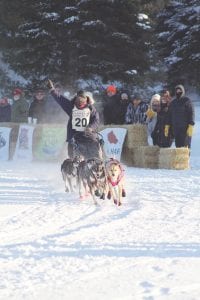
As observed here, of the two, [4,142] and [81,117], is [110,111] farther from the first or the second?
[81,117]

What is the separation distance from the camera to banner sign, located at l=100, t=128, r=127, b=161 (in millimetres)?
13781

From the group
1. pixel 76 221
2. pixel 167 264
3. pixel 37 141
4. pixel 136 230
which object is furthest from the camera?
pixel 37 141

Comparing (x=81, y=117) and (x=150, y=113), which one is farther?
(x=150, y=113)

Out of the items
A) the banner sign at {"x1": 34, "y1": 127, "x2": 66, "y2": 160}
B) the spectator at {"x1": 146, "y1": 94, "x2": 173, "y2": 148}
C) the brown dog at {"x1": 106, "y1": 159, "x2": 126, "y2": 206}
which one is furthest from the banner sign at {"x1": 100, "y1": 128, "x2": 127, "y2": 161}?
the brown dog at {"x1": 106, "y1": 159, "x2": 126, "y2": 206}

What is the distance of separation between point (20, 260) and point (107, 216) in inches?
88.8

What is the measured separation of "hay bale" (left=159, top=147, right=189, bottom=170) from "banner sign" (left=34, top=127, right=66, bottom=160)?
317cm

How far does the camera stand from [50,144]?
581 inches

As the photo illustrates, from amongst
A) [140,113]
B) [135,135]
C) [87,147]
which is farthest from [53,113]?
[87,147]

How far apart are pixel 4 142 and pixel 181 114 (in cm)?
540

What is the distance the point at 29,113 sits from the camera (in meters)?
15.7

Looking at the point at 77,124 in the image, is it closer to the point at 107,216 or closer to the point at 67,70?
the point at 107,216

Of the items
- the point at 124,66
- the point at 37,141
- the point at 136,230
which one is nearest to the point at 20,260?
the point at 136,230

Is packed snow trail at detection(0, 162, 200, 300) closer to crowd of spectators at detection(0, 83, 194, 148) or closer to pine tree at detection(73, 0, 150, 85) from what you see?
crowd of spectators at detection(0, 83, 194, 148)

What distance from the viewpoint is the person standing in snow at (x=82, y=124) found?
9602mm
